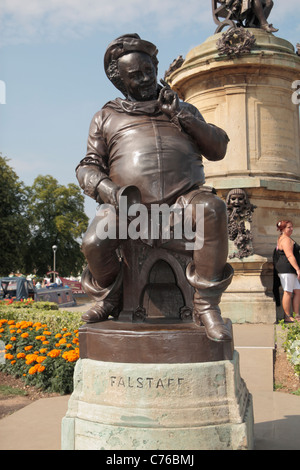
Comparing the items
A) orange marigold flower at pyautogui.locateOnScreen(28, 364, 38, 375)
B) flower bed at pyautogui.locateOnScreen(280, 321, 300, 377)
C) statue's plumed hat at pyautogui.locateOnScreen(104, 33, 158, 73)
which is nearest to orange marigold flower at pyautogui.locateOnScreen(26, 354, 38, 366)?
orange marigold flower at pyautogui.locateOnScreen(28, 364, 38, 375)

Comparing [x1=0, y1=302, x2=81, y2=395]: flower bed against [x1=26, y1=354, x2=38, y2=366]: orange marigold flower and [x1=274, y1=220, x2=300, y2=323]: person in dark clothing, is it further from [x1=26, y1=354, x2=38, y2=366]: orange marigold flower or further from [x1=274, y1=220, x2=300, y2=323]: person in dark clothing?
[x1=274, y1=220, x2=300, y2=323]: person in dark clothing

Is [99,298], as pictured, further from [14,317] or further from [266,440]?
[14,317]

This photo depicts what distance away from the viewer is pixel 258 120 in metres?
10.2

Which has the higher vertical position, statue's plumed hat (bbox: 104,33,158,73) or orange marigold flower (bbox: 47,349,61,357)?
statue's plumed hat (bbox: 104,33,158,73)

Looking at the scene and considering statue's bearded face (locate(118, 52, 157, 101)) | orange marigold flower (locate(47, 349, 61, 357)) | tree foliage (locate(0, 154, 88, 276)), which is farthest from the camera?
tree foliage (locate(0, 154, 88, 276))

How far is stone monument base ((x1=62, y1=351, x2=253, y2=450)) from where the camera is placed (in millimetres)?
2854

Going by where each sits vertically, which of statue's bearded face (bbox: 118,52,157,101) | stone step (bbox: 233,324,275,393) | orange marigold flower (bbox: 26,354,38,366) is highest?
statue's bearded face (bbox: 118,52,157,101)

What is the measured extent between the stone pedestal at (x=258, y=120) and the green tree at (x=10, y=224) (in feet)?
72.8

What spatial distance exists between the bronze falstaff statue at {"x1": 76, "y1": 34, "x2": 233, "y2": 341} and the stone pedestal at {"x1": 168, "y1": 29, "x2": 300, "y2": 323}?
6139mm

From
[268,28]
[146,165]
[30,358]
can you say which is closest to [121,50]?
[146,165]

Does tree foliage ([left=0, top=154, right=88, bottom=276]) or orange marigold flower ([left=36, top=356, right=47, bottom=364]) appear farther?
tree foliage ([left=0, top=154, right=88, bottom=276])

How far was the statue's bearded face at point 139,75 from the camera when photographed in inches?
141

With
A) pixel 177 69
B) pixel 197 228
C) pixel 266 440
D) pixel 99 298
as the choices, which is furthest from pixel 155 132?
pixel 177 69

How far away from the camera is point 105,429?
2914 mm
